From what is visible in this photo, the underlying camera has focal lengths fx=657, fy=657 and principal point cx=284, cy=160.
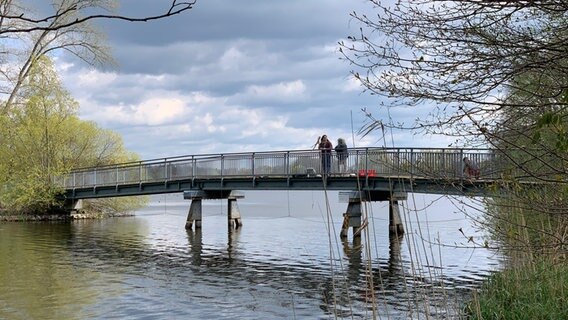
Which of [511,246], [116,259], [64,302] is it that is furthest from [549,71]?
[116,259]

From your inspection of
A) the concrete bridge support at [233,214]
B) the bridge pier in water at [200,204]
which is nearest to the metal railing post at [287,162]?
the bridge pier in water at [200,204]

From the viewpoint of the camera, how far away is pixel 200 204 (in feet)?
106

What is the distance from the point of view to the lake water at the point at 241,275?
8.80 metres

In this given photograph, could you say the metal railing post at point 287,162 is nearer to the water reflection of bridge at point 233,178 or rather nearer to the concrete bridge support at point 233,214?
the water reflection of bridge at point 233,178

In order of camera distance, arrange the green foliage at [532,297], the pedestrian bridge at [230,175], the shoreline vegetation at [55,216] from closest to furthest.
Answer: the green foliage at [532,297] < the pedestrian bridge at [230,175] < the shoreline vegetation at [55,216]

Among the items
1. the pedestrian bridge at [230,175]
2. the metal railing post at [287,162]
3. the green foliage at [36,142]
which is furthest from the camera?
the green foliage at [36,142]

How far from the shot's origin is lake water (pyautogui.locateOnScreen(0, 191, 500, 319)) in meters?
8.80

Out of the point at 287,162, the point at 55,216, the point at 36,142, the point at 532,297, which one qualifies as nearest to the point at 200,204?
the point at 287,162

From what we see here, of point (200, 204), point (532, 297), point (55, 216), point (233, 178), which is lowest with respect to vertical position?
point (532, 297)

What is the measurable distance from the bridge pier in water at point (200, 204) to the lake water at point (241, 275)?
3537 mm

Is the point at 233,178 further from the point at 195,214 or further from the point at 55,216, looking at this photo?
the point at 55,216

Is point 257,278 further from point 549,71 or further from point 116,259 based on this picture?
point 549,71

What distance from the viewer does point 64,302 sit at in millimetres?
12258

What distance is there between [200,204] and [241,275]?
16009 mm
